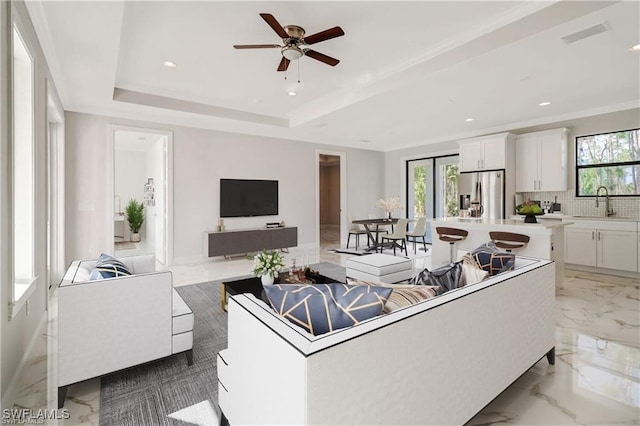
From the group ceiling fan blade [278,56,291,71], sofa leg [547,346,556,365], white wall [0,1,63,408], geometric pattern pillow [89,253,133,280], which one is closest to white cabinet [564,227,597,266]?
sofa leg [547,346,556,365]

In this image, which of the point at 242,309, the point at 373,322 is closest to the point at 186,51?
the point at 242,309

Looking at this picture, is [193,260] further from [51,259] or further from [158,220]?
[51,259]

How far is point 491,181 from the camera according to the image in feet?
20.0

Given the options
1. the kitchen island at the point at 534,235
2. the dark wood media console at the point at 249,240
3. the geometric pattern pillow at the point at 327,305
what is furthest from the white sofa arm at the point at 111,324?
the dark wood media console at the point at 249,240

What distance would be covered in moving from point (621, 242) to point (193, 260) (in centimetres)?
691

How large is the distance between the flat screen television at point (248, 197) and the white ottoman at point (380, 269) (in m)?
3.34

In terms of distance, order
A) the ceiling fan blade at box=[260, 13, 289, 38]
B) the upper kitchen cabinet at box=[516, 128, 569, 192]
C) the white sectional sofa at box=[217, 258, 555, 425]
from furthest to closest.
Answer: the upper kitchen cabinet at box=[516, 128, 569, 192]
the ceiling fan blade at box=[260, 13, 289, 38]
the white sectional sofa at box=[217, 258, 555, 425]

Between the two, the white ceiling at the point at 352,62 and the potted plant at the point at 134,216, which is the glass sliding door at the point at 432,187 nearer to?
the white ceiling at the point at 352,62

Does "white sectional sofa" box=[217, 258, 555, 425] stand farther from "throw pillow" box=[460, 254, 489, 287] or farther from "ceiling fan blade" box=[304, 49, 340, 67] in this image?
"ceiling fan blade" box=[304, 49, 340, 67]

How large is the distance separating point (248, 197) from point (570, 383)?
559 cm

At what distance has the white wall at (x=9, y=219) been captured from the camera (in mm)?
1796

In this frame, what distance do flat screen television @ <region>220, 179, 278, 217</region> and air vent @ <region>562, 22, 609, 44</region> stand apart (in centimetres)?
522

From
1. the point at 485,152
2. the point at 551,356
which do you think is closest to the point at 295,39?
the point at 551,356

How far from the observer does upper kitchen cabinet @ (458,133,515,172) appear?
5.96m
